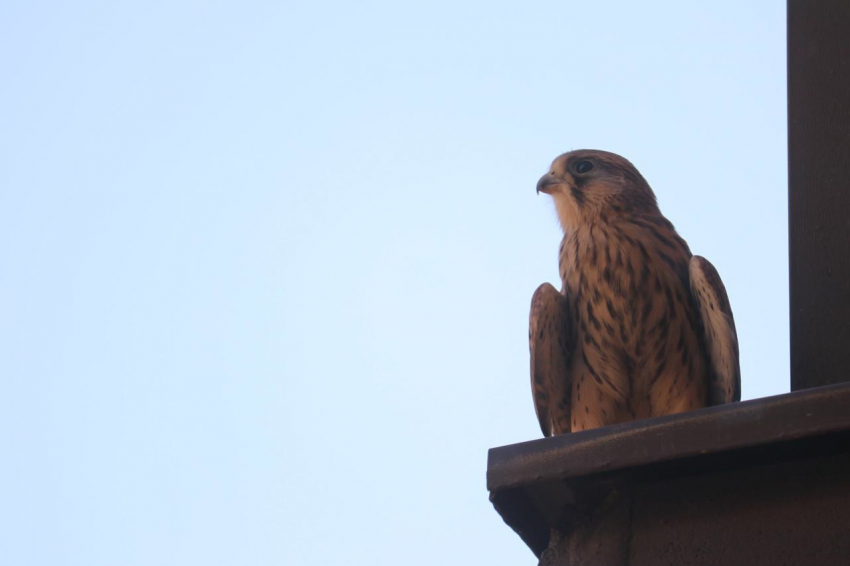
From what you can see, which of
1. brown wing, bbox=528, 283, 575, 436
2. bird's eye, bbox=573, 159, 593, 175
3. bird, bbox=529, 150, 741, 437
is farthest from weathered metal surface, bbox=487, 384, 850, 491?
bird's eye, bbox=573, 159, 593, 175

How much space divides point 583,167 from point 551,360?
1.21m

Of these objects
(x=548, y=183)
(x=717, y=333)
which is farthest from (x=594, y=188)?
(x=717, y=333)

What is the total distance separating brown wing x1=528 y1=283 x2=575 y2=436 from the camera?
4.84 meters

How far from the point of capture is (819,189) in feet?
11.1

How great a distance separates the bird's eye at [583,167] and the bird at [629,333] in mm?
529

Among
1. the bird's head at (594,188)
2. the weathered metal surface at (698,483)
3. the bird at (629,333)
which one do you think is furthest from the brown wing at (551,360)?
the weathered metal surface at (698,483)

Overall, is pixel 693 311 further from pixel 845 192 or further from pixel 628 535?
pixel 628 535

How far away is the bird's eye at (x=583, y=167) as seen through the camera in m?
5.62

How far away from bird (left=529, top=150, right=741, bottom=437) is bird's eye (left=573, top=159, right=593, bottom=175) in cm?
53

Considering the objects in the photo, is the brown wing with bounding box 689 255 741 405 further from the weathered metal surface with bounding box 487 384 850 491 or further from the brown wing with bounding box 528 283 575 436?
the weathered metal surface with bounding box 487 384 850 491

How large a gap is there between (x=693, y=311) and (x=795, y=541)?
7.84ft

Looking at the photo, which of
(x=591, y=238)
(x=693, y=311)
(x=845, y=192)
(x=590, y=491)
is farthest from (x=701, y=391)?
(x=590, y=491)

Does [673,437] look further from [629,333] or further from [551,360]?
[551,360]

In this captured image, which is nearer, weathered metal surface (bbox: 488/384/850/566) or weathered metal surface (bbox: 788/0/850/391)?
weathered metal surface (bbox: 488/384/850/566)
